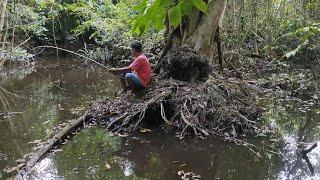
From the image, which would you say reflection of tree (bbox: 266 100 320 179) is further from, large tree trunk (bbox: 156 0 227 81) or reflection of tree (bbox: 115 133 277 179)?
large tree trunk (bbox: 156 0 227 81)

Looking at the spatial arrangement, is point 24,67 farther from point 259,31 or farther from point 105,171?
point 105,171

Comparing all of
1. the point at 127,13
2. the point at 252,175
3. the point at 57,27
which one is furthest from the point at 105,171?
the point at 57,27

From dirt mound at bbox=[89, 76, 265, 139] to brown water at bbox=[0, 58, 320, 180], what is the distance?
0.32 m

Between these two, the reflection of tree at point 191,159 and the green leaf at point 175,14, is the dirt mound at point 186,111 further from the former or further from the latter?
the green leaf at point 175,14

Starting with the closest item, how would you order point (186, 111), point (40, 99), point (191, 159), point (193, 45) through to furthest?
point (191, 159), point (186, 111), point (193, 45), point (40, 99)

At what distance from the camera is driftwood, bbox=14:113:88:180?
5612mm

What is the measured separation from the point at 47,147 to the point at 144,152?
4.88ft

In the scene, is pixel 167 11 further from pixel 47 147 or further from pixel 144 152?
pixel 47 147

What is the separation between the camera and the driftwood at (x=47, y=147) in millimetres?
5612

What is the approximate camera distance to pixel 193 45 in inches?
345

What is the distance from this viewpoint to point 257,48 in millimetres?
15391

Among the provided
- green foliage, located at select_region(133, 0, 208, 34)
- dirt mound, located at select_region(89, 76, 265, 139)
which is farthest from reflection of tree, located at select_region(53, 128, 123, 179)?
green foliage, located at select_region(133, 0, 208, 34)

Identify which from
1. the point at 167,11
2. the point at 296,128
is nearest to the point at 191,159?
the point at 296,128

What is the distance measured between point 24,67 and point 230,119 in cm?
1315
